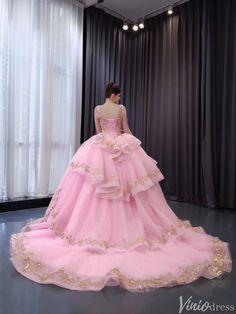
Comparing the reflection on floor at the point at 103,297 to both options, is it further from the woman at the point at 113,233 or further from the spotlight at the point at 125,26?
the spotlight at the point at 125,26

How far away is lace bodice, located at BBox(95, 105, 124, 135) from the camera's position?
2574 millimetres

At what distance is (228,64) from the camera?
4.15 m

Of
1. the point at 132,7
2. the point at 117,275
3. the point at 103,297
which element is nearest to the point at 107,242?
the point at 117,275

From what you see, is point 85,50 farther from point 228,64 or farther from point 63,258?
point 63,258

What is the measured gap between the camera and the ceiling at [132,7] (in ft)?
15.8

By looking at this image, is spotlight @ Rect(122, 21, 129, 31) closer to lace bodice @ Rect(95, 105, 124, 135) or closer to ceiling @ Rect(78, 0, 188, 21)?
ceiling @ Rect(78, 0, 188, 21)

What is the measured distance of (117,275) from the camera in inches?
65.1

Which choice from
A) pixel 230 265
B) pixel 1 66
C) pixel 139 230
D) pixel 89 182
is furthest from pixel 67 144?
pixel 230 265

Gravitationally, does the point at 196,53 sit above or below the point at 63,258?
above

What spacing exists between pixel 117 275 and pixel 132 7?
476cm

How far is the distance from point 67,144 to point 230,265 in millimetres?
3126

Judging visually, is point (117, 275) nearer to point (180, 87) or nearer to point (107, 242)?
point (107, 242)

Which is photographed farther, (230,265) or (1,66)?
(1,66)
